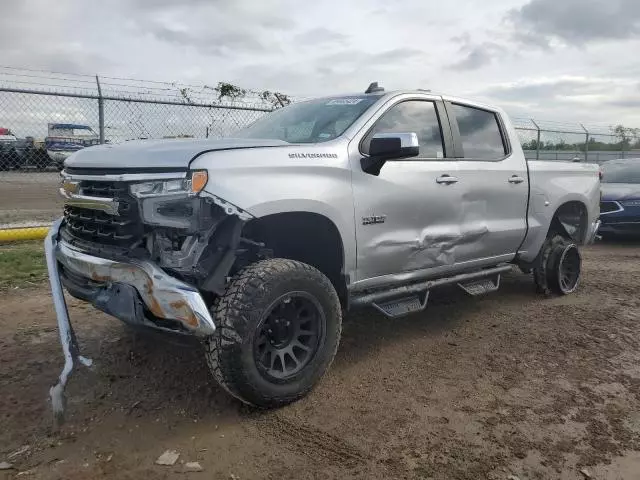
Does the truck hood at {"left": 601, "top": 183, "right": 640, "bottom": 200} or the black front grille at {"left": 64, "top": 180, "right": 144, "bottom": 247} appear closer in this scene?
the black front grille at {"left": 64, "top": 180, "right": 144, "bottom": 247}

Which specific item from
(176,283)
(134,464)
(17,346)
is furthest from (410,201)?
(17,346)

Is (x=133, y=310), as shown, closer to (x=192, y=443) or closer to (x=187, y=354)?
(x=192, y=443)

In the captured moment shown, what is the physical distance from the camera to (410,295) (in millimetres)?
4594

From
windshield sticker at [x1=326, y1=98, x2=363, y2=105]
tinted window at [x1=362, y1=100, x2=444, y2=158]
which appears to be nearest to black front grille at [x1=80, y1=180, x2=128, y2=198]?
tinted window at [x1=362, y1=100, x2=444, y2=158]

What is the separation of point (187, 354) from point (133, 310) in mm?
1186

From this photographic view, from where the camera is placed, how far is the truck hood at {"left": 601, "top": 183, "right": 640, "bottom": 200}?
32.3 ft

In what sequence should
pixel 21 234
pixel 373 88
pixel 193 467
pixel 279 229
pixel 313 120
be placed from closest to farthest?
pixel 193 467 < pixel 279 229 < pixel 313 120 < pixel 373 88 < pixel 21 234

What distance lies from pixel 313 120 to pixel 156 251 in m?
1.81

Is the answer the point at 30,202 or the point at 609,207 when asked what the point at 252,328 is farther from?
the point at 30,202

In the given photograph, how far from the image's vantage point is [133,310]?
329 centimetres

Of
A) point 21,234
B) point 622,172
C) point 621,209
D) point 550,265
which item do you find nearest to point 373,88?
point 550,265

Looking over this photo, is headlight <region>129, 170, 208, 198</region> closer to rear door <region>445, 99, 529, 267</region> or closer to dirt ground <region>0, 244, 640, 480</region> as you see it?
dirt ground <region>0, 244, 640, 480</region>

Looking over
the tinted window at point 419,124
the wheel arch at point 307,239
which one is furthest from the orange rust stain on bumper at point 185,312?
the tinted window at point 419,124

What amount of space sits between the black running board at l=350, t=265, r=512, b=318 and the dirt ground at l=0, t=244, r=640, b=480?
368 millimetres
